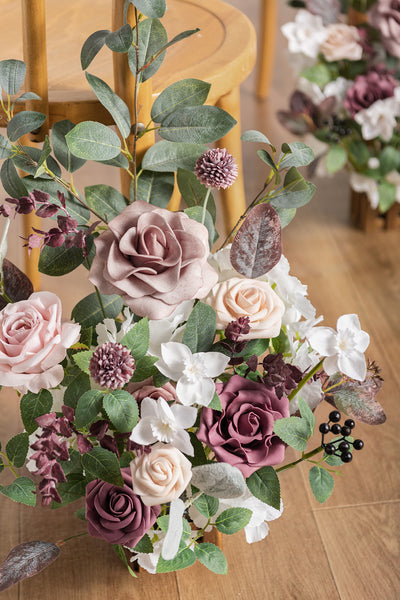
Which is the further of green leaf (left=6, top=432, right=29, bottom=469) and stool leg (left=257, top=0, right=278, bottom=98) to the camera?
stool leg (left=257, top=0, right=278, bottom=98)

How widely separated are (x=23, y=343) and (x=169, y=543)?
237 mm

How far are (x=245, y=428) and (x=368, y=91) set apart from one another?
2.84 feet

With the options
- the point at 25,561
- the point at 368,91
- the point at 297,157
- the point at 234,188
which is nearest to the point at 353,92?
the point at 368,91

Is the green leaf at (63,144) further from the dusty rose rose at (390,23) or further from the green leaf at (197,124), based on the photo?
the dusty rose rose at (390,23)

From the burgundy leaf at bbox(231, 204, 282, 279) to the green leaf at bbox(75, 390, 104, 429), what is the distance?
201 millimetres

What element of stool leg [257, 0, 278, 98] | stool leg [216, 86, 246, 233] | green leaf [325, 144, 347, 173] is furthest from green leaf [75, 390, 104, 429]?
stool leg [257, 0, 278, 98]

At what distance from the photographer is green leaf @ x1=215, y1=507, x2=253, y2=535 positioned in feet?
2.60

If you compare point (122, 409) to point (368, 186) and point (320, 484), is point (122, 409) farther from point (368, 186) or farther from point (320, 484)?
point (368, 186)

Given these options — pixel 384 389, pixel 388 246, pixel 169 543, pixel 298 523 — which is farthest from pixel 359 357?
pixel 388 246

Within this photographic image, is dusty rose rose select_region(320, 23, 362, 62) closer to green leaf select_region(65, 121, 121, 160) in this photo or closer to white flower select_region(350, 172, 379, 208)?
white flower select_region(350, 172, 379, 208)

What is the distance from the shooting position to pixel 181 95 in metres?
0.79

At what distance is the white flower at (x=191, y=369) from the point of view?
2.37 feet

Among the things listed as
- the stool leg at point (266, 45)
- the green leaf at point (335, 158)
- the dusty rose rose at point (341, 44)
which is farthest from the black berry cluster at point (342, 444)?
the stool leg at point (266, 45)

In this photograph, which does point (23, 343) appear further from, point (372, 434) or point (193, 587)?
point (372, 434)
